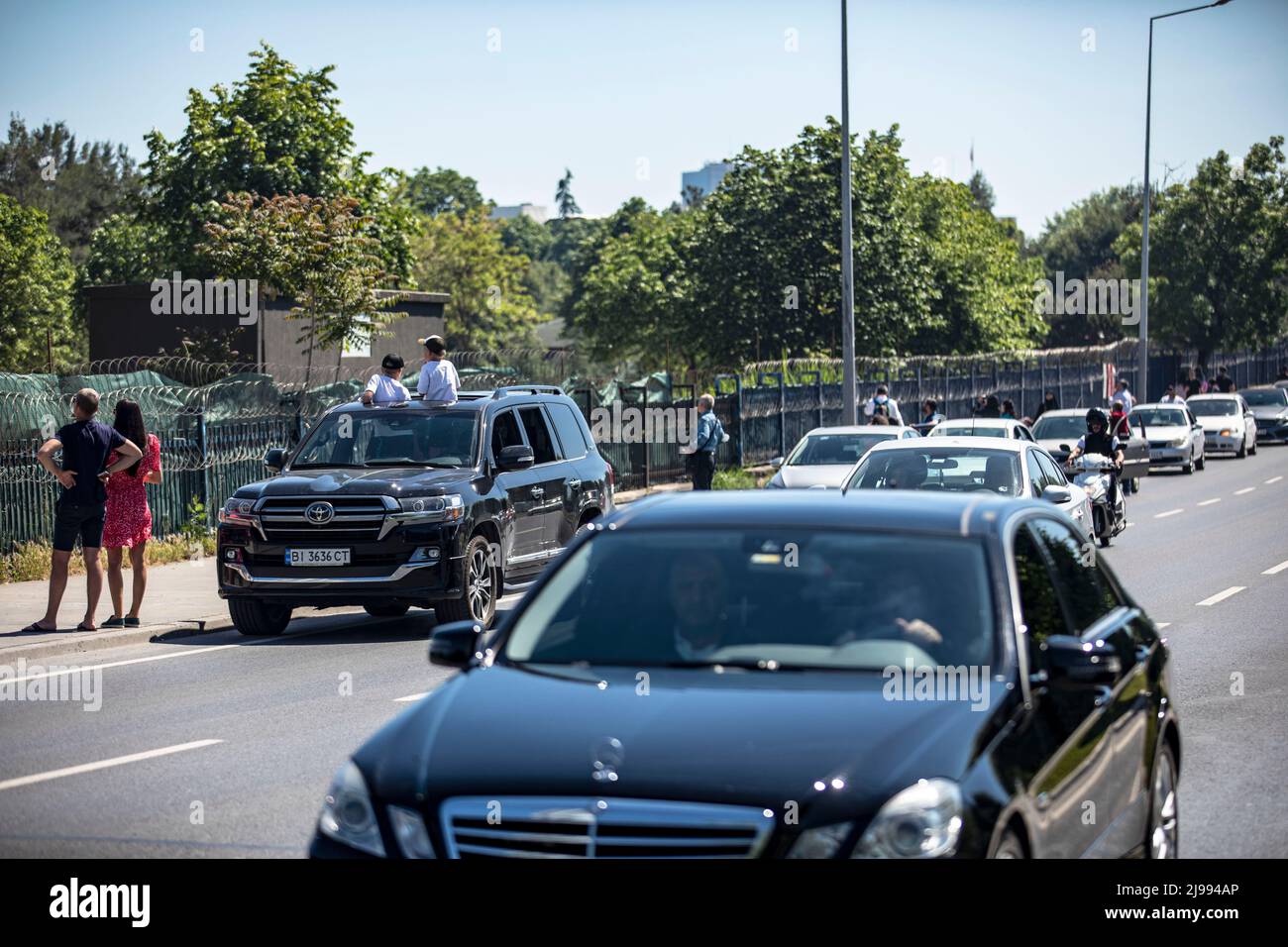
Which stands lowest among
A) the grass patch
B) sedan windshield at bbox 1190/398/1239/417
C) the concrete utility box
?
the grass patch

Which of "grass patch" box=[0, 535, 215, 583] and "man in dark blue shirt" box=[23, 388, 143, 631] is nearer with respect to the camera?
"man in dark blue shirt" box=[23, 388, 143, 631]

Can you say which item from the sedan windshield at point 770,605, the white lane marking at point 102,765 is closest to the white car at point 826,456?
the white lane marking at point 102,765

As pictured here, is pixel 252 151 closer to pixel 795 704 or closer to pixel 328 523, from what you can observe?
pixel 328 523

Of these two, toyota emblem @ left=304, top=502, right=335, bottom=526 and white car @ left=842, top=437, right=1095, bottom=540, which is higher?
white car @ left=842, top=437, right=1095, bottom=540

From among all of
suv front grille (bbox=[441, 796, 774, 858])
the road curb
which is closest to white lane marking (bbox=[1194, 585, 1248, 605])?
the road curb

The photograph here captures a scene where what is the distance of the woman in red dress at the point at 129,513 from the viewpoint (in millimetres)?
14633

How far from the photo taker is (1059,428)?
99.1 feet

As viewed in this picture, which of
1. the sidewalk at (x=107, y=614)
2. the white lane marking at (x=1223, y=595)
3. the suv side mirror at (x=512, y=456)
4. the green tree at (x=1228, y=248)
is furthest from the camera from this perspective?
the green tree at (x=1228, y=248)

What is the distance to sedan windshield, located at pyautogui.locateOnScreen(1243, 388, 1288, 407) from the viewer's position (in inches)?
1978

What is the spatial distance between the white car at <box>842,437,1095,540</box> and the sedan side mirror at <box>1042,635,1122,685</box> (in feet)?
33.3

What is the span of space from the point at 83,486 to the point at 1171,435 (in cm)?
2830

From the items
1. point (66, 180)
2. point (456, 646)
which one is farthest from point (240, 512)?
point (66, 180)

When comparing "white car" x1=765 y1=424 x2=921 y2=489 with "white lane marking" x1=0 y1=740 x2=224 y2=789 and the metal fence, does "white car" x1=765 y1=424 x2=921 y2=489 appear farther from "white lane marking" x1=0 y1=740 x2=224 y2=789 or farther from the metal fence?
"white lane marking" x1=0 y1=740 x2=224 y2=789

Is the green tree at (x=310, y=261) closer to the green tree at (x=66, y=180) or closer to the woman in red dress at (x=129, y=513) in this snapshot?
the woman in red dress at (x=129, y=513)
